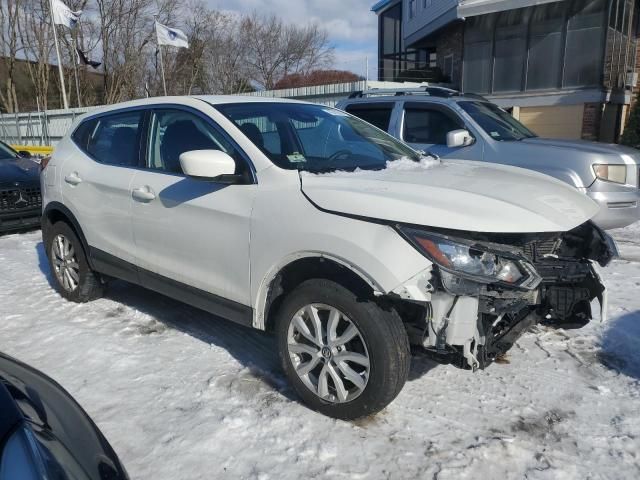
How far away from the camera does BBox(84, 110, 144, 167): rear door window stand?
398 centimetres

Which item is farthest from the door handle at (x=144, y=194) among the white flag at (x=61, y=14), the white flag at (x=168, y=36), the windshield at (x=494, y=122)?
the white flag at (x=168, y=36)

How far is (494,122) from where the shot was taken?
674 centimetres

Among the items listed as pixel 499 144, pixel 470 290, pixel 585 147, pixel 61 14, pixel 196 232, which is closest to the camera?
pixel 470 290

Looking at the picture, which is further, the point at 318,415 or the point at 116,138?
the point at 116,138

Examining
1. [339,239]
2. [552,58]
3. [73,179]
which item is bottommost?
[339,239]

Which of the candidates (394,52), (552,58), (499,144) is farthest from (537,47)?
(394,52)

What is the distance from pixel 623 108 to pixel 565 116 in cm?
141

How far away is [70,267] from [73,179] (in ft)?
2.76

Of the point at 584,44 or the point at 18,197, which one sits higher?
the point at 584,44

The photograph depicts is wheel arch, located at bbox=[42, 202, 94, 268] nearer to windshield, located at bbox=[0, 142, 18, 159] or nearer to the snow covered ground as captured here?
the snow covered ground

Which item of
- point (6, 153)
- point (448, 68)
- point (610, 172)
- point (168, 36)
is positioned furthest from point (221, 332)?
point (168, 36)

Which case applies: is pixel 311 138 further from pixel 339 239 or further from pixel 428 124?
pixel 428 124

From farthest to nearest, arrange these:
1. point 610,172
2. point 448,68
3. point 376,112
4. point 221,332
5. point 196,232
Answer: point 448,68, point 376,112, point 610,172, point 221,332, point 196,232

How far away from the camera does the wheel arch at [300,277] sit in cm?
261
